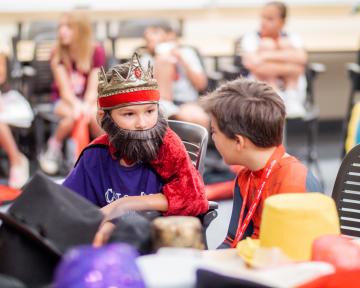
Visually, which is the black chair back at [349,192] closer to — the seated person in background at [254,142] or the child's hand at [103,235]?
the seated person in background at [254,142]

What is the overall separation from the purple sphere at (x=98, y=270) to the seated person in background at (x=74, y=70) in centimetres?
404

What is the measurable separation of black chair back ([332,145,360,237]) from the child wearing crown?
16.9 inches

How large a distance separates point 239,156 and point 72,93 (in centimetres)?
345

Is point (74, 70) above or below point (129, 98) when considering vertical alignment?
below

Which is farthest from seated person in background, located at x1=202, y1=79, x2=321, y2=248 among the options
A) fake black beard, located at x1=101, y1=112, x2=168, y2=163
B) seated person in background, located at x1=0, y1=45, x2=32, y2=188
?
seated person in background, located at x1=0, y1=45, x2=32, y2=188

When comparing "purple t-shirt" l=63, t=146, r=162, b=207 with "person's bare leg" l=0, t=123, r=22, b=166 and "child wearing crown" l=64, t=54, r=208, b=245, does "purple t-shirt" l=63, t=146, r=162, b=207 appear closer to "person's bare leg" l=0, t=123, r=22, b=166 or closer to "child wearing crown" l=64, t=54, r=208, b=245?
"child wearing crown" l=64, t=54, r=208, b=245

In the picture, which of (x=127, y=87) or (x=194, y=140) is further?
(x=194, y=140)

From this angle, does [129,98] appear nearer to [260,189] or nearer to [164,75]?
[260,189]

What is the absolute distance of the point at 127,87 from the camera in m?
2.26

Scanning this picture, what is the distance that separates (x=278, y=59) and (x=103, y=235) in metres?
4.03

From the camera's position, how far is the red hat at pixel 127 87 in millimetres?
2254

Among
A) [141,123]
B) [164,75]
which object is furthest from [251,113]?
[164,75]

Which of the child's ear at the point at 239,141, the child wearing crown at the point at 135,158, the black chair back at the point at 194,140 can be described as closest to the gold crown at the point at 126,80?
the child wearing crown at the point at 135,158

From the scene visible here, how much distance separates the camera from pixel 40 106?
5680mm
